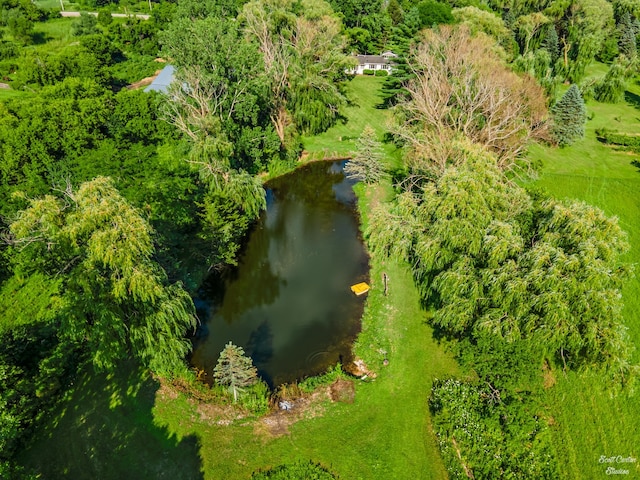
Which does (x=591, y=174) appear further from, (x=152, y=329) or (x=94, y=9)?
(x=94, y=9)

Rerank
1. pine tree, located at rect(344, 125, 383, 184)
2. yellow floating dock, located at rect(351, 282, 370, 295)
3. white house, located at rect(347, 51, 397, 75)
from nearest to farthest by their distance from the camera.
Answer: yellow floating dock, located at rect(351, 282, 370, 295)
pine tree, located at rect(344, 125, 383, 184)
white house, located at rect(347, 51, 397, 75)

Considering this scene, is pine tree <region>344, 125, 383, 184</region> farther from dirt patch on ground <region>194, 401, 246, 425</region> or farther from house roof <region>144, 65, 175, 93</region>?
dirt patch on ground <region>194, 401, 246, 425</region>

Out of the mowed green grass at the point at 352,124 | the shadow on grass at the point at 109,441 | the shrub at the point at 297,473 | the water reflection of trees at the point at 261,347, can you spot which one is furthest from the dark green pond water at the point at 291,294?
the mowed green grass at the point at 352,124

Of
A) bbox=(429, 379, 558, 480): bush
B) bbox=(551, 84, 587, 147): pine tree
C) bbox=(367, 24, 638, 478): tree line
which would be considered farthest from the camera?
bbox=(551, 84, 587, 147): pine tree

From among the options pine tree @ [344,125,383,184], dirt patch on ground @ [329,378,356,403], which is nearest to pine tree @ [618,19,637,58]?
pine tree @ [344,125,383,184]

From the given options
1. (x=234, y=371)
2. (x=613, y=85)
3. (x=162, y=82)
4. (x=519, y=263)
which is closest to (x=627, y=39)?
(x=613, y=85)

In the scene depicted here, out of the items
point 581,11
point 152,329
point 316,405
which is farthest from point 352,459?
point 581,11
